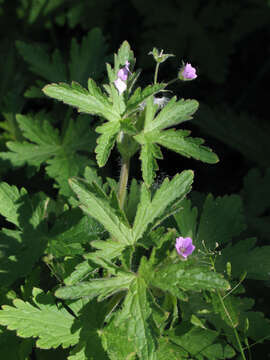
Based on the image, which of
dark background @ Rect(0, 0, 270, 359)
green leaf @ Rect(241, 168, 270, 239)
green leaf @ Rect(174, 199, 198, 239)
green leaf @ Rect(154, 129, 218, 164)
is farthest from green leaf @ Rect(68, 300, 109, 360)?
dark background @ Rect(0, 0, 270, 359)

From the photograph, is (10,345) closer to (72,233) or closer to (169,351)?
(72,233)

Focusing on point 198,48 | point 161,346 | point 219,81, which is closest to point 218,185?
point 219,81

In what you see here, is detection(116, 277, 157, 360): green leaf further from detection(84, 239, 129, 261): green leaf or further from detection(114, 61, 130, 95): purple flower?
detection(114, 61, 130, 95): purple flower

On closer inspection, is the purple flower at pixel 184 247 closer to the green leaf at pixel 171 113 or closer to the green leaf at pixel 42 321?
the green leaf at pixel 171 113

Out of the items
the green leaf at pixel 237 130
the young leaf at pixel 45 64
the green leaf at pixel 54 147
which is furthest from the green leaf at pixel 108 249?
the green leaf at pixel 237 130

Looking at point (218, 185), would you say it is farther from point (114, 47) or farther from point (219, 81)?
point (114, 47)

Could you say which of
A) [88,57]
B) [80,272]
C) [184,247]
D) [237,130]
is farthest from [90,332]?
[237,130]
